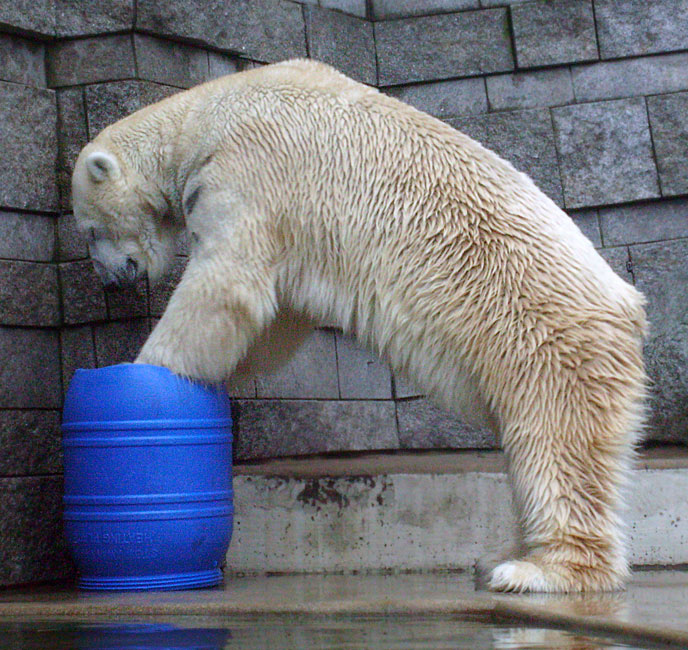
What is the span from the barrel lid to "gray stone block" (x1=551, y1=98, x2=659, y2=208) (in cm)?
223

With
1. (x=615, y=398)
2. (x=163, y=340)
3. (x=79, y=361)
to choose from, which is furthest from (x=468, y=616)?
(x=79, y=361)

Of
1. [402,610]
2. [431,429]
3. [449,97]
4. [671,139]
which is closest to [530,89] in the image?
[449,97]

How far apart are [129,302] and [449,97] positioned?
1912 millimetres

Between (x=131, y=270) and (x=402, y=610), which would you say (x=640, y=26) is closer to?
(x=131, y=270)

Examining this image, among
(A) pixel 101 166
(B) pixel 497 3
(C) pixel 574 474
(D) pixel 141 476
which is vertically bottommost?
(C) pixel 574 474

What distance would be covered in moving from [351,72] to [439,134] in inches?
62.0

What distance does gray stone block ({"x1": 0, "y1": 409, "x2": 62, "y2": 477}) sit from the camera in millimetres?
4375

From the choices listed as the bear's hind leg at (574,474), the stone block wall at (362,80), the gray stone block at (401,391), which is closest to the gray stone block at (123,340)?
the stone block wall at (362,80)

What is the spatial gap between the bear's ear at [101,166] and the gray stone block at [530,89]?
198 cm

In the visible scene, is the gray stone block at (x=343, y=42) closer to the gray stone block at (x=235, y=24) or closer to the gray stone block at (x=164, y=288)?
the gray stone block at (x=235, y=24)

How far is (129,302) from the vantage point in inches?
181

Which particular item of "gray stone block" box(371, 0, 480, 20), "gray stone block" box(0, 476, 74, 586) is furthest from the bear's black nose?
"gray stone block" box(371, 0, 480, 20)

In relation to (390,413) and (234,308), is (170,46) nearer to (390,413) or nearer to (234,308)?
(234,308)

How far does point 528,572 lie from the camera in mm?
3408
